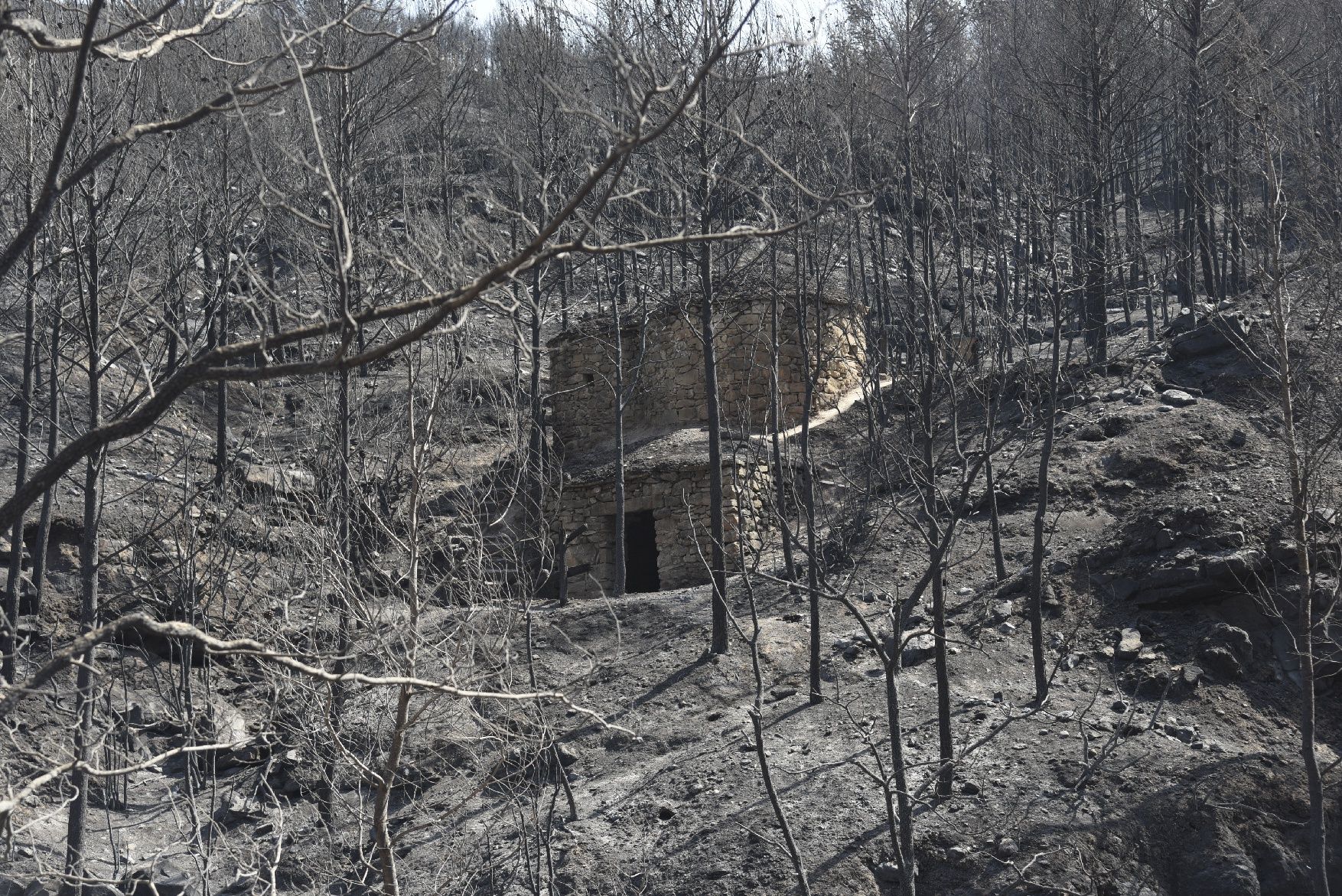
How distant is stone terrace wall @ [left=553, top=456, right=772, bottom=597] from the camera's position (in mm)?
15859

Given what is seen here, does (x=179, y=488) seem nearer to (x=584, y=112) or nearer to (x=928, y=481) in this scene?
(x=928, y=481)

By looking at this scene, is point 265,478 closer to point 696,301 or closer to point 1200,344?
point 696,301

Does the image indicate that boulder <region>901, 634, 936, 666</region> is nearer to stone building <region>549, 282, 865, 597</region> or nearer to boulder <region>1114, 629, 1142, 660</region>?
boulder <region>1114, 629, 1142, 660</region>

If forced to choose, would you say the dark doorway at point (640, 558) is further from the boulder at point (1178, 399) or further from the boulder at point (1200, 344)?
the boulder at point (1200, 344)

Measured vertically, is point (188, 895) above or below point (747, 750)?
below

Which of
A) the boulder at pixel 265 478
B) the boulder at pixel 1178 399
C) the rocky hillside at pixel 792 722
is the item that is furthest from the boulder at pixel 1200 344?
the boulder at pixel 265 478

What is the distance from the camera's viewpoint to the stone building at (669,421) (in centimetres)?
1617

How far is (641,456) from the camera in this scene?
56.6 feet

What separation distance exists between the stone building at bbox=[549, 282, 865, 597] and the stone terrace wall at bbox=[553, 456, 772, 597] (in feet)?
0.06

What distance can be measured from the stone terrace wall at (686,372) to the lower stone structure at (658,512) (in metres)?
0.86

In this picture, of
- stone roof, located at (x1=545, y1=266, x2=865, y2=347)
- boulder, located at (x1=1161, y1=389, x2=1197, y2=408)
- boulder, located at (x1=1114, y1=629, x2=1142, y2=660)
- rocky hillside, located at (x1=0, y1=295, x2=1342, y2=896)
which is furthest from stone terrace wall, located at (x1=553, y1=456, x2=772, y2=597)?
boulder, located at (x1=1114, y1=629, x2=1142, y2=660)

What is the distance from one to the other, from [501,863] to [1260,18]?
76.7ft

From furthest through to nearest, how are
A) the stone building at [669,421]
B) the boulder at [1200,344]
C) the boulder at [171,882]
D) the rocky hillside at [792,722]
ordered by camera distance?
the stone building at [669,421] < the boulder at [1200,344] < the boulder at [171,882] < the rocky hillside at [792,722]

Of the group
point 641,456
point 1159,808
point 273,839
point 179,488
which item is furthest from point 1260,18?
point 273,839
